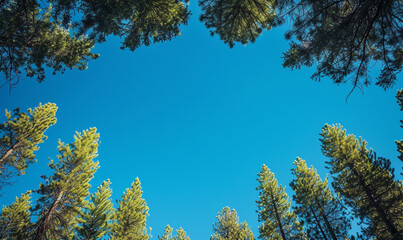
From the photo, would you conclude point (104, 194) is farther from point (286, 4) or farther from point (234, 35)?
point (286, 4)

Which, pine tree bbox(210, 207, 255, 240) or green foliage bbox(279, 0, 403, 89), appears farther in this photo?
pine tree bbox(210, 207, 255, 240)

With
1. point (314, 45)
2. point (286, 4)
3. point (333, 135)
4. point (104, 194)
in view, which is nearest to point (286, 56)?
point (314, 45)

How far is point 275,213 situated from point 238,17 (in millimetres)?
16053

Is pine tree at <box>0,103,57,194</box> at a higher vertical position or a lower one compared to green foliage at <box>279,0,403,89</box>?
higher

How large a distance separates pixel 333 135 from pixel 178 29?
1633 cm

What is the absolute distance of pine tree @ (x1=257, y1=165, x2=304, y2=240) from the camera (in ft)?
47.3

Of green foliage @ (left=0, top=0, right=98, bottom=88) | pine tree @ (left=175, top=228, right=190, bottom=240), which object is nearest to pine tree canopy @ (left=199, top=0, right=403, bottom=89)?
green foliage @ (left=0, top=0, right=98, bottom=88)

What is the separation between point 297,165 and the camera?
16.9 meters

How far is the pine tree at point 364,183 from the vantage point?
37.8 feet

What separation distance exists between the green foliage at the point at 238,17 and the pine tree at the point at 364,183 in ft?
42.2

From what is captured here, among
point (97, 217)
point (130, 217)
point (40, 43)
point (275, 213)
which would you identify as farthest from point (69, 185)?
point (275, 213)

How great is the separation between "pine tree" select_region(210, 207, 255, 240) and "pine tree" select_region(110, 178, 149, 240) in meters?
7.04

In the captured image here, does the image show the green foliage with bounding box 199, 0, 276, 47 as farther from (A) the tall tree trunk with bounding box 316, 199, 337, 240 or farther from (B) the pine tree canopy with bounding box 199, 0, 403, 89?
(A) the tall tree trunk with bounding box 316, 199, 337, 240

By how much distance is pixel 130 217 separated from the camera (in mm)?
12734
